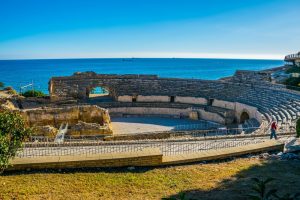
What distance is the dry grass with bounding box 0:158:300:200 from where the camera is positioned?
395 inches

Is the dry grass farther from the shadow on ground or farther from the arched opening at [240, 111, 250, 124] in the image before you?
the arched opening at [240, 111, 250, 124]

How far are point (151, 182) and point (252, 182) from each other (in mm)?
3323

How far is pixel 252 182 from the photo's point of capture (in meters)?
10.6

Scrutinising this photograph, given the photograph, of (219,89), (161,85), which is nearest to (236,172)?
(219,89)

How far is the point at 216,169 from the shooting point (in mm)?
12195

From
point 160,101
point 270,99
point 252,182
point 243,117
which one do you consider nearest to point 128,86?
point 160,101

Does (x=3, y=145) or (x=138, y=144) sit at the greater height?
(x=3, y=145)

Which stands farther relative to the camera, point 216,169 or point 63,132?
point 63,132

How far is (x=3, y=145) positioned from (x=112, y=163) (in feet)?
12.7

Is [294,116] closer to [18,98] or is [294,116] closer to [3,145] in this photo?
[3,145]

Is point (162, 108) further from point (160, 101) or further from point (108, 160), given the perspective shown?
point (108, 160)

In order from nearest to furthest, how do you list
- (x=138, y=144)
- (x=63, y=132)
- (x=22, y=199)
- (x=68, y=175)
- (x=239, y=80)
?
(x=22, y=199)
(x=68, y=175)
(x=138, y=144)
(x=63, y=132)
(x=239, y=80)

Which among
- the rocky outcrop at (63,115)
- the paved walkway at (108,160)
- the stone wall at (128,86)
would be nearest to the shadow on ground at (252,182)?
the paved walkway at (108,160)

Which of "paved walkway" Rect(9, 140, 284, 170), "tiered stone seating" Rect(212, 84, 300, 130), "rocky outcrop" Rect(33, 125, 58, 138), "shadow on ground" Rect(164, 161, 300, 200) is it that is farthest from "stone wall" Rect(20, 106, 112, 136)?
"shadow on ground" Rect(164, 161, 300, 200)
